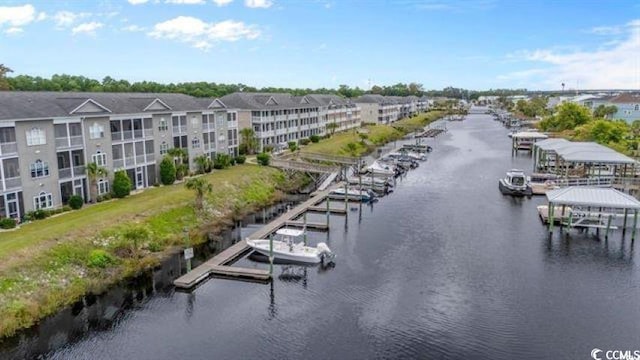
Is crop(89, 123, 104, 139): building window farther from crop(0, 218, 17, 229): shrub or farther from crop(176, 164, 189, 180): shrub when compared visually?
crop(0, 218, 17, 229): shrub

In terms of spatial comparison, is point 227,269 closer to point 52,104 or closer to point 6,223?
point 6,223

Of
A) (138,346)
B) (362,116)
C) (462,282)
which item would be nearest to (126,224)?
(138,346)

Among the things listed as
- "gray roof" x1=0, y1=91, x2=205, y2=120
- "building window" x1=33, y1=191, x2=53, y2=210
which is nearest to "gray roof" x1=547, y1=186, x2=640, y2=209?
"gray roof" x1=0, y1=91, x2=205, y2=120

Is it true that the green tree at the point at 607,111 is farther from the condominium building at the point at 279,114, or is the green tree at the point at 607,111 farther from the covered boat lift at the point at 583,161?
the condominium building at the point at 279,114

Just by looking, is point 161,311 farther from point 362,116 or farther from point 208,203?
point 362,116

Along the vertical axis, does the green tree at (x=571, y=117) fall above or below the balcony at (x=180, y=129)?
below

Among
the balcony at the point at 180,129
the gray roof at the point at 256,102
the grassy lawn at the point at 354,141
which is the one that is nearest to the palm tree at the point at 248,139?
the gray roof at the point at 256,102

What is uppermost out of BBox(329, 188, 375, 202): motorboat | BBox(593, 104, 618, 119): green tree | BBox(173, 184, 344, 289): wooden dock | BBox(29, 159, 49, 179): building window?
BBox(593, 104, 618, 119): green tree
